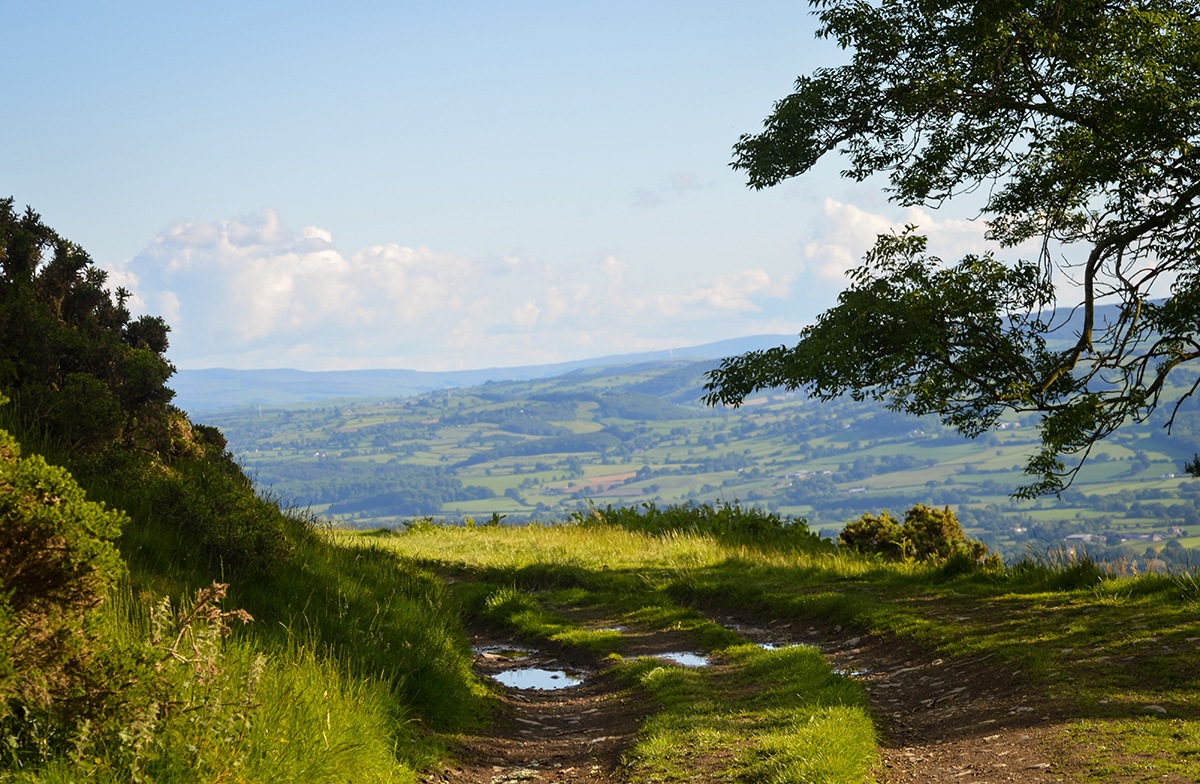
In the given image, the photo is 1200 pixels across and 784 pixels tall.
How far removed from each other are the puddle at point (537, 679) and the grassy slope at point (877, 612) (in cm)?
84

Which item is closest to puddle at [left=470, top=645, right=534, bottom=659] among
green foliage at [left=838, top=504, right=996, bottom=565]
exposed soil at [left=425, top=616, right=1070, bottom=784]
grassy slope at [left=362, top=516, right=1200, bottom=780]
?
grassy slope at [left=362, top=516, right=1200, bottom=780]

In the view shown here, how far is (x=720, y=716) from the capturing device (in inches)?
365

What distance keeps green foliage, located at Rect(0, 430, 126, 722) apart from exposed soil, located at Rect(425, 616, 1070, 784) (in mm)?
3372

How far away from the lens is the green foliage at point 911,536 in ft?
71.6

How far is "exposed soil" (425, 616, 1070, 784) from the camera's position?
7754 mm

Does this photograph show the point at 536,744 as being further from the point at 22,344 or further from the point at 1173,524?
the point at 1173,524

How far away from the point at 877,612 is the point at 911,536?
30.1ft

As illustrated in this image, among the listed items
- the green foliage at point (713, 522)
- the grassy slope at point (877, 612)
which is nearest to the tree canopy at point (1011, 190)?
the grassy slope at point (877, 612)

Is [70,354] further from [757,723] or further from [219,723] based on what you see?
[757,723]

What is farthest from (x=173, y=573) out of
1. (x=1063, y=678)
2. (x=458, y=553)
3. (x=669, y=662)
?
(x=458, y=553)

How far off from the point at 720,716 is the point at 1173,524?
537 feet

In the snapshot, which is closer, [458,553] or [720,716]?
[720,716]

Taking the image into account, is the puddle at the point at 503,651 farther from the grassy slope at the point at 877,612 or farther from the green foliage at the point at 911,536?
the green foliage at the point at 911,536

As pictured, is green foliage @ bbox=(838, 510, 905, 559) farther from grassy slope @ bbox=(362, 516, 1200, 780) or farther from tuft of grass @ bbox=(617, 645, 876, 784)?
tuft of grass @ bbox=(617, 645, 876, 784)
